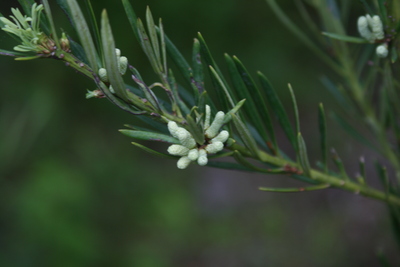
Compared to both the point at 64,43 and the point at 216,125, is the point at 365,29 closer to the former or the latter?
the point at 216,125

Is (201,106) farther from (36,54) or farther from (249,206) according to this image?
(249,206)

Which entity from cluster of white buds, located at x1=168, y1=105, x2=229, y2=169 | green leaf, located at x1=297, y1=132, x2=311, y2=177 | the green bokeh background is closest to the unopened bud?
cluster of white buds, located at x1=168, y1=105, x2=229, y2=169

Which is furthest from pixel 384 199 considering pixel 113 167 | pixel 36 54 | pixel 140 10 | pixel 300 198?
pixel 300 198

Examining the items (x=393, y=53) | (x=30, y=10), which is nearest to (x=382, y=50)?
(x=393, y=53)

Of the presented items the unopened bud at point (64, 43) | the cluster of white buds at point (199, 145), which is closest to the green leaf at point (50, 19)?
the unopened bud at point (64, 43)

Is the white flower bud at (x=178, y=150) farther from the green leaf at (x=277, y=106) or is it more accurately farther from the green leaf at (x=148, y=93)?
the green leaf at (x=277, y=106)
